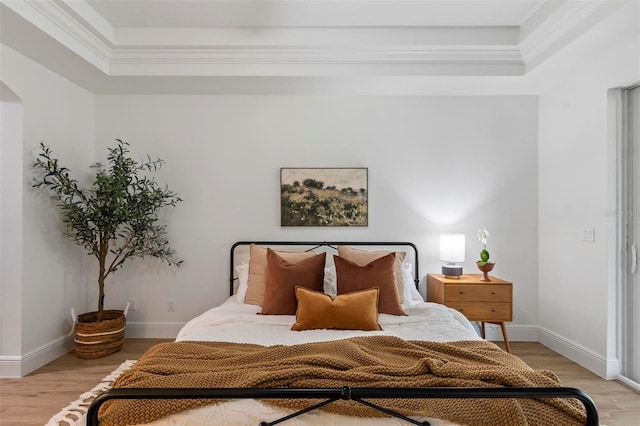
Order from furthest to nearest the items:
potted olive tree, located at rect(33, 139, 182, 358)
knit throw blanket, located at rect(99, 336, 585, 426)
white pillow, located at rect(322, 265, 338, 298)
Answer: potted olive tree, located at rect(33, 139, 182, 358)
white pillow, located at rect(322, 265, 338, 298)
knit throw blanket, located at rect(99, 336, 585, 426)

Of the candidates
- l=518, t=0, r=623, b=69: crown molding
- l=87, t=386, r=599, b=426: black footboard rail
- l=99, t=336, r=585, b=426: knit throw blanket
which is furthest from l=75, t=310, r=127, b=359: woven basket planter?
l=518, t=0, r=623, b=69: crown molding

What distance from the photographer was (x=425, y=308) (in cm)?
276

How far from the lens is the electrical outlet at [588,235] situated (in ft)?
9.78

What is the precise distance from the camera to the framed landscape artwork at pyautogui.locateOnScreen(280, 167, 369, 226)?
3.66 m

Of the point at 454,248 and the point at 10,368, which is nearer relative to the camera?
the point at 10,368

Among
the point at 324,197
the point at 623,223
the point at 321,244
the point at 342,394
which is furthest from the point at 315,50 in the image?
the point at 623,223

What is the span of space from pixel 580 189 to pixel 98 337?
15.4 feet

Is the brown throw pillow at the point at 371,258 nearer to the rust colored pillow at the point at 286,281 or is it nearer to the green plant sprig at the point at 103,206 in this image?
the rust colored pillow at the point at 286,281

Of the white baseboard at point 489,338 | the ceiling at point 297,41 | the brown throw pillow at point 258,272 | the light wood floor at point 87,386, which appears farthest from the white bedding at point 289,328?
the ceiling at point 297,41

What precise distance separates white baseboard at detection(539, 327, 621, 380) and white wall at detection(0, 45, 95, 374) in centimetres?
490

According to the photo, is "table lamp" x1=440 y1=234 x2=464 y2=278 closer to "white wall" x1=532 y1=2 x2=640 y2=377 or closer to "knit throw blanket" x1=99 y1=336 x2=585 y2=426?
"white wall" x1=532 y1=2 x2=640 y2=377

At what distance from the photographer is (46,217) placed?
3.13m

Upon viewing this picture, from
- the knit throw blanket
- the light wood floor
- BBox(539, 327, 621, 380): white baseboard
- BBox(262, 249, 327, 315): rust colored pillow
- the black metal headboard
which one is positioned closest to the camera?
the knit throw blanket

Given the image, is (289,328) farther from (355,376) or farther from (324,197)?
(324,197)
